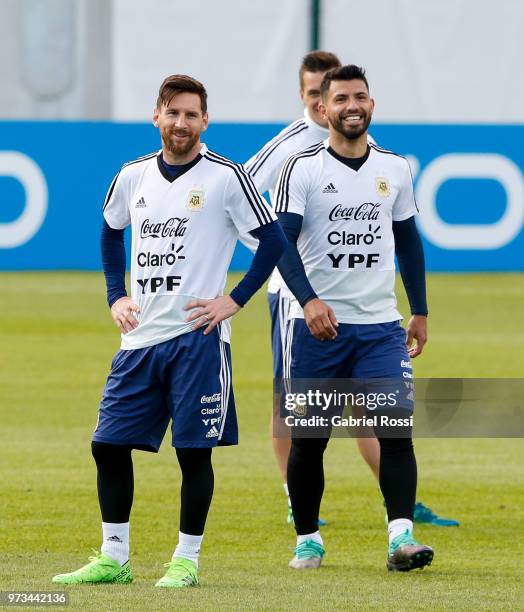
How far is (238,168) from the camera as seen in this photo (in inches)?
258

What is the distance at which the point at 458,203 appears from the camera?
2138cm

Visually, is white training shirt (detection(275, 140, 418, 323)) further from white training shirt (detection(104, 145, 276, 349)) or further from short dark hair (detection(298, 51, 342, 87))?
short dark hair (detection(298, 51, 342, 87))

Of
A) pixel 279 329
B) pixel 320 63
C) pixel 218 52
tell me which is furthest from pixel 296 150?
pixel 218 52

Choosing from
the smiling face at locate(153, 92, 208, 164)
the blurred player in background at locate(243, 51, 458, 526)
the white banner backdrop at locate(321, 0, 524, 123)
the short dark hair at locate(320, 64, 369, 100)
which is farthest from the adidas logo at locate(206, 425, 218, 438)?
the white banner backdrop at locate(321, 0, 524, 123)

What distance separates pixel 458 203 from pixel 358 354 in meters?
14.5

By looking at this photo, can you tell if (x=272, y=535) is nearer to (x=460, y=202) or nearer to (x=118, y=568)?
(x=118, y=568)

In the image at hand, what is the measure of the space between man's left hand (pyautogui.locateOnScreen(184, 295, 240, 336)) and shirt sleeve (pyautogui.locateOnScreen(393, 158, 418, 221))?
1.18 metres

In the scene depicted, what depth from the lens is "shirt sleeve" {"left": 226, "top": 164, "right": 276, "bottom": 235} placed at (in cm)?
649

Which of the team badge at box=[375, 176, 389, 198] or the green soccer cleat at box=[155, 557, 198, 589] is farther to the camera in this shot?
the team badge at box=[375, 176, 389, 198]

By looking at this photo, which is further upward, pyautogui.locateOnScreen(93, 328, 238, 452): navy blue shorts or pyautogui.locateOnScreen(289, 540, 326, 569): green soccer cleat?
pyautogui.locateOnScreen(93, 328, 238, 452): navy blue shorts

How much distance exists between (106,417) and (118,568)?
604mm

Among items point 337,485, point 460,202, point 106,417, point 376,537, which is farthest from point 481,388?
point 460,202

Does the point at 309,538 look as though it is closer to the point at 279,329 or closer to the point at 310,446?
the point at 310,446

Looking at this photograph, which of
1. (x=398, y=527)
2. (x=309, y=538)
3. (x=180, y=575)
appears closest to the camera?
(x=180, y=575)
